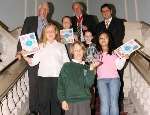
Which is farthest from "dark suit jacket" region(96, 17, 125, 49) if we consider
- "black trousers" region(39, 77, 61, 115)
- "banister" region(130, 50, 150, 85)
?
"black trousers" region(39, 77, 61, 115)

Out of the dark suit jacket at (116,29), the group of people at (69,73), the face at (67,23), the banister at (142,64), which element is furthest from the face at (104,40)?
the dark suit jacket at (116,29)

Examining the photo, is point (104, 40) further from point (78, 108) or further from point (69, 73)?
point (78, 108)

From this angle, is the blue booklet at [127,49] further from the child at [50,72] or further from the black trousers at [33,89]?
the black trousers at [33,89]

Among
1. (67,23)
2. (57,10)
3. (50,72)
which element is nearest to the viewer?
(50,72)

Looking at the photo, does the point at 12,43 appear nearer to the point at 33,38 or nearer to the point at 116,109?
the point at 33,38

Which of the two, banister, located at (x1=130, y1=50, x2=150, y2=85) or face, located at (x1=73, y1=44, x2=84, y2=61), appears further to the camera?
banister, located at (x1=130, y1=50, x2=150, y2=85)

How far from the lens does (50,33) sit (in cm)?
475

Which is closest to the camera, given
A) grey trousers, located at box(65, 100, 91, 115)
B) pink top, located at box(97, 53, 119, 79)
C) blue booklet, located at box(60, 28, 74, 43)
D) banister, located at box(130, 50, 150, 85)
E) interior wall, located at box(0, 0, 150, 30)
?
grey trousers, located at box(65, 100, 91, 115)

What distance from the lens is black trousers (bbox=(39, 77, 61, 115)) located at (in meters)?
4.54

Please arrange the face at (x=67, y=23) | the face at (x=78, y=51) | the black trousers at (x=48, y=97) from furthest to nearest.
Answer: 1. the face at (x=67, y=23)
2. the black trousers at (x=48, y=97)
3. the face at (x=78, y=51)

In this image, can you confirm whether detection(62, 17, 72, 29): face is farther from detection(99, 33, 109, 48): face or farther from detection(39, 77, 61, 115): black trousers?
detection(39, 77, 61, 115): black trousers

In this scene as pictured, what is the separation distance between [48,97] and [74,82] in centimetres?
55

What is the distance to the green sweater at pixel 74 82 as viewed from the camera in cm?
414

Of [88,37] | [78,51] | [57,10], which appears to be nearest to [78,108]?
[78,51]
